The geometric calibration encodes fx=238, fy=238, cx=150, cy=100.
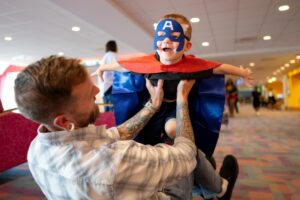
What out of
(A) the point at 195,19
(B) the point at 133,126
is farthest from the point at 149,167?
(A) the point at 195,19

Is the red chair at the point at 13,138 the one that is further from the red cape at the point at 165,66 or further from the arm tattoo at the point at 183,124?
the arm tattoo at the point at 183,124

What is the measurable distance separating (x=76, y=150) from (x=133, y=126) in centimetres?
55

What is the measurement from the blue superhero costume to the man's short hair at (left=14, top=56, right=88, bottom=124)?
0.71 metres

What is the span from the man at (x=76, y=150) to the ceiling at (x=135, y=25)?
3925 mm

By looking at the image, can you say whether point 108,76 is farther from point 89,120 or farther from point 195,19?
point 195,19

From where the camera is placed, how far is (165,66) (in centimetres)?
139

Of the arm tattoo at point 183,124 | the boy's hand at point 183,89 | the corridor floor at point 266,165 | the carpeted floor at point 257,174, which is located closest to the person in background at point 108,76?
the carpeted floor at point 257,174

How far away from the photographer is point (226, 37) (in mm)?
7418

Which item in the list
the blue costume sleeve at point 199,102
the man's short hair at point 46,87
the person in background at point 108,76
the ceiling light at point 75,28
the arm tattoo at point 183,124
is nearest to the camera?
the man's short hair at point 46,87

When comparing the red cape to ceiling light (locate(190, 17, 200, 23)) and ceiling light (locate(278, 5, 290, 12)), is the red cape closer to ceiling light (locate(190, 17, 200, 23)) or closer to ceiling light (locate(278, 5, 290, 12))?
ceiling light (locate(190, 17, 200, 23))

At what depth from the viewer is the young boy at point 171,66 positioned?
1.36 meters

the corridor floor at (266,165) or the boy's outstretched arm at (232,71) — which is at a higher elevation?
the boy's outstretched arm at (232,71)

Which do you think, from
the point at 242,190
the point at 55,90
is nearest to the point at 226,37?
the point at 242,190

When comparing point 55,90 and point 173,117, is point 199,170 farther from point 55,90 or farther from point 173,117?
point 55,90
